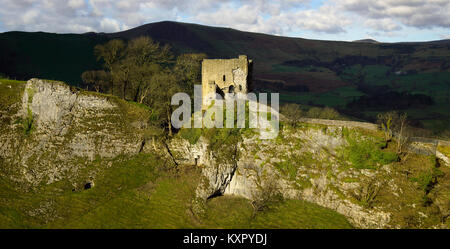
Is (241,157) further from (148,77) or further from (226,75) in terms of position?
(148,77)

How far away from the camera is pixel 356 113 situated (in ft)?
342

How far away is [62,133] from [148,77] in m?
12.1

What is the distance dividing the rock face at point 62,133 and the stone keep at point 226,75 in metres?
8.86

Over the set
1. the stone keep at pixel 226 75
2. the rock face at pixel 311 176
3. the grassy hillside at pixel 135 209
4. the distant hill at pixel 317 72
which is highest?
the distant hill at pixel 317 72

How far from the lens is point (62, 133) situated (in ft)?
110

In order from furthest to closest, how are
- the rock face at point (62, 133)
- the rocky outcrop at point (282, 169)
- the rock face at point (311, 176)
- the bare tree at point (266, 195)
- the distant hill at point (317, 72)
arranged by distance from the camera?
the distant hill at point (317, 72) → the rock face at point (62, 133) → the rocky outcrop at point (282, 169) → the bare tree at point (266, 195) → the rock face at point (311, 176)

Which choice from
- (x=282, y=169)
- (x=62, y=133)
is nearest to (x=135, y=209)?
(x=62, y=133)

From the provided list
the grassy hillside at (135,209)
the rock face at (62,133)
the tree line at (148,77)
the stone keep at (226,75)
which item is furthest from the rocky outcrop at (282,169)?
the rock face at (62,133)

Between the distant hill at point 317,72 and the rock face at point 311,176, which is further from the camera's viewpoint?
the distant hill at point 317,72

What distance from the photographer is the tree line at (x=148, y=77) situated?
35719 mm

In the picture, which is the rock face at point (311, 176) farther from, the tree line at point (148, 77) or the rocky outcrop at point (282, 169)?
the tree line at point (148, 77)

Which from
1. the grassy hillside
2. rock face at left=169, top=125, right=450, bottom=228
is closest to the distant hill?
the grassy hillside

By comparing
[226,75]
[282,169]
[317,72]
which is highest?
[317,72]

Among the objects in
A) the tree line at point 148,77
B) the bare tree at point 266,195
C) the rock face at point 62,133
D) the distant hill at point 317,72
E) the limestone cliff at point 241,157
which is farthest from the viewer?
the distant hill at point 317,72
